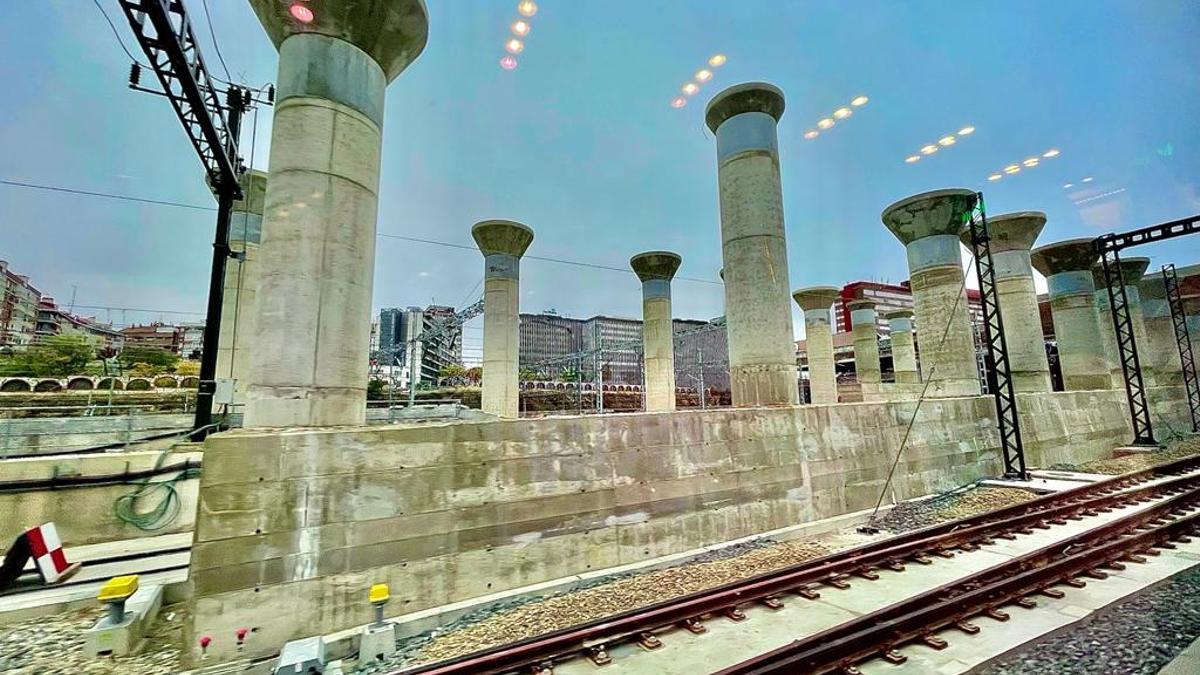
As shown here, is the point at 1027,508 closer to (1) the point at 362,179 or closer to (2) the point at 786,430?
(2) the point at 786,430

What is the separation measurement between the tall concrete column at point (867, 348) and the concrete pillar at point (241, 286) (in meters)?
30.0

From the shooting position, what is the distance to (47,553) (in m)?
6.69

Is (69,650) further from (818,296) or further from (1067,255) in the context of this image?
(1067,255)

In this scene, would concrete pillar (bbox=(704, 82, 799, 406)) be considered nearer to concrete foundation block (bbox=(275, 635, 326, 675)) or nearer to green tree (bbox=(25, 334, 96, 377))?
concrete foundation block (bbox=(275, 635, 326, 675))

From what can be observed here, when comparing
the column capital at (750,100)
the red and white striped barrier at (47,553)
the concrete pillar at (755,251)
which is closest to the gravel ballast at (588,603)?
the concrete pillar at (755,251)

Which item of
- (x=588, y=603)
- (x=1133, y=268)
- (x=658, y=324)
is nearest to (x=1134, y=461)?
(x=1133, y=268)

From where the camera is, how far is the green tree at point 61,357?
37903 millimetres

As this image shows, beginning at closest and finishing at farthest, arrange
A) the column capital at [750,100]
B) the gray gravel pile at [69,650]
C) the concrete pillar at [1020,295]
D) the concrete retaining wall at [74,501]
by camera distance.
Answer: the gray gravel pile at [69,650] < the concrete retaining wall at [74,501] < the column capital at [750,100] < the concrete pillar at [1020,295]

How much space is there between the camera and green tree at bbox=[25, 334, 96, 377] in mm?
37903

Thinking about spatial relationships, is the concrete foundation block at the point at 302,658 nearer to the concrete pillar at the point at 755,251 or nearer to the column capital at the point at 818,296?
the concrete pillar at the point at 755,251

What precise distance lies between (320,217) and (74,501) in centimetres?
751

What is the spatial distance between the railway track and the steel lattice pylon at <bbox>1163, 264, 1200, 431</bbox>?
65.4ft

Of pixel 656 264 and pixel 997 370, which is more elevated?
pixel 656 264

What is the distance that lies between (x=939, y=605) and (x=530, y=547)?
4.98 meters
